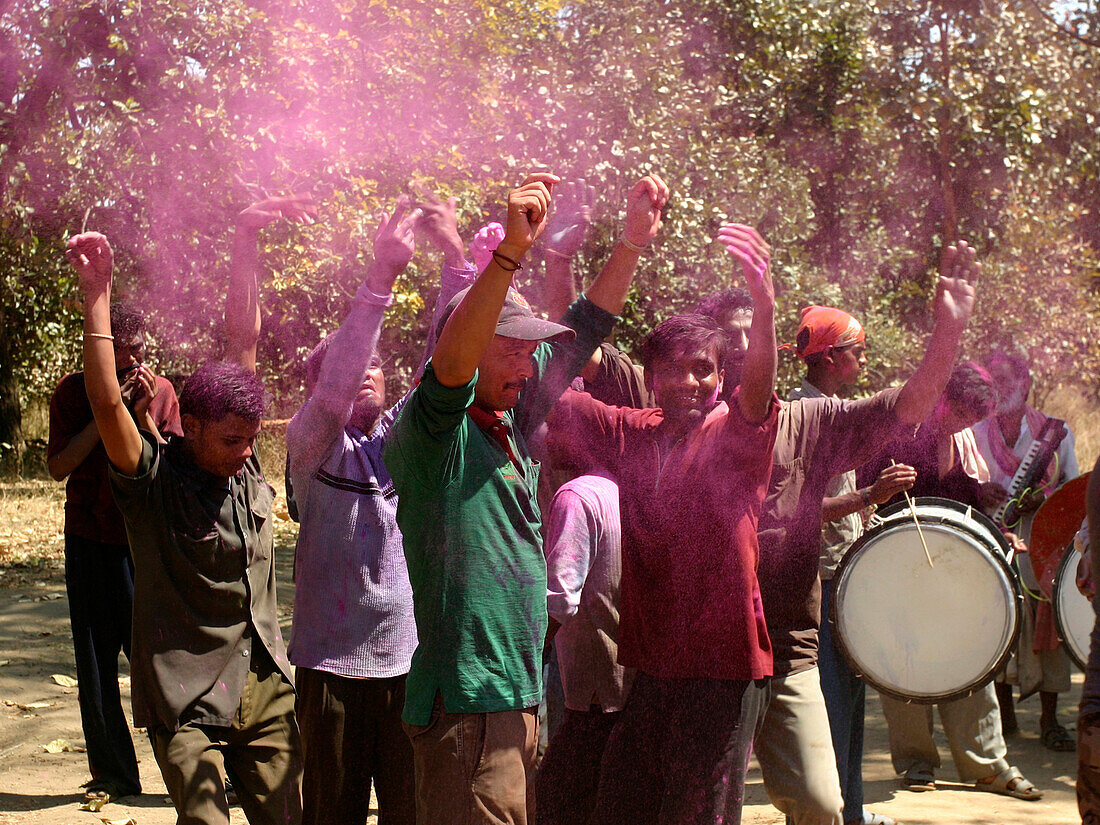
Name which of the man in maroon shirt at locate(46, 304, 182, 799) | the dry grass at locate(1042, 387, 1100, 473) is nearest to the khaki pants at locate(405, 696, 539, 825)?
the man in maroon shirt at locate(46, 304, 182, 799)

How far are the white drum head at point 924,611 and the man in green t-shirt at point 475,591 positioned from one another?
5.14ft

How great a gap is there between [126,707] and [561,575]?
11.1 ft

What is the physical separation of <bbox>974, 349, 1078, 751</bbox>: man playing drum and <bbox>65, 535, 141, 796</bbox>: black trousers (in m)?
3.61

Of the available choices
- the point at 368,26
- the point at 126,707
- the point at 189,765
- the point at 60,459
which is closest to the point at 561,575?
the point at 189,765

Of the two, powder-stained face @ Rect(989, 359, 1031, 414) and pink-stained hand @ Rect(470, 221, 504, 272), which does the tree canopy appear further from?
powder-stained face @ Rect(989, 359, 1031, 414)

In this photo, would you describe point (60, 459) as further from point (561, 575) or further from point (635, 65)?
point (635, 65)

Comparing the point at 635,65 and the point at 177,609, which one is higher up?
the point at 635,65

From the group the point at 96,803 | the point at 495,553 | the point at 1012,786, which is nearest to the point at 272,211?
the point at 495,553

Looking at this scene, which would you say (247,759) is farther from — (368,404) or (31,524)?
(31,524)

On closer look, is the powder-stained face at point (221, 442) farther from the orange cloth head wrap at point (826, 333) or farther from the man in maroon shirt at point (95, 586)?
the orange cloth head wrap at point (826, 333)

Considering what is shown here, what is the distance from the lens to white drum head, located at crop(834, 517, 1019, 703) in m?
3.72

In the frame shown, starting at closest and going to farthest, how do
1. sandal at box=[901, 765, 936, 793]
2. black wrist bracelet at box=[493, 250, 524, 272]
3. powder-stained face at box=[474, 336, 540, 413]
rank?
1. black wrist bracelet at box=[493, 250, 524, 272]
2. powder-stained face at box=[474, 336, 540, 413]
3. sandal at box=[901, 765, 936, 793]

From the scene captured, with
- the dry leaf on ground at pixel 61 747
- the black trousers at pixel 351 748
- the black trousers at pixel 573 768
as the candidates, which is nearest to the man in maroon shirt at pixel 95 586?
the dry leaf on ground at pixel 61 747

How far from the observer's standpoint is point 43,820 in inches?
159
